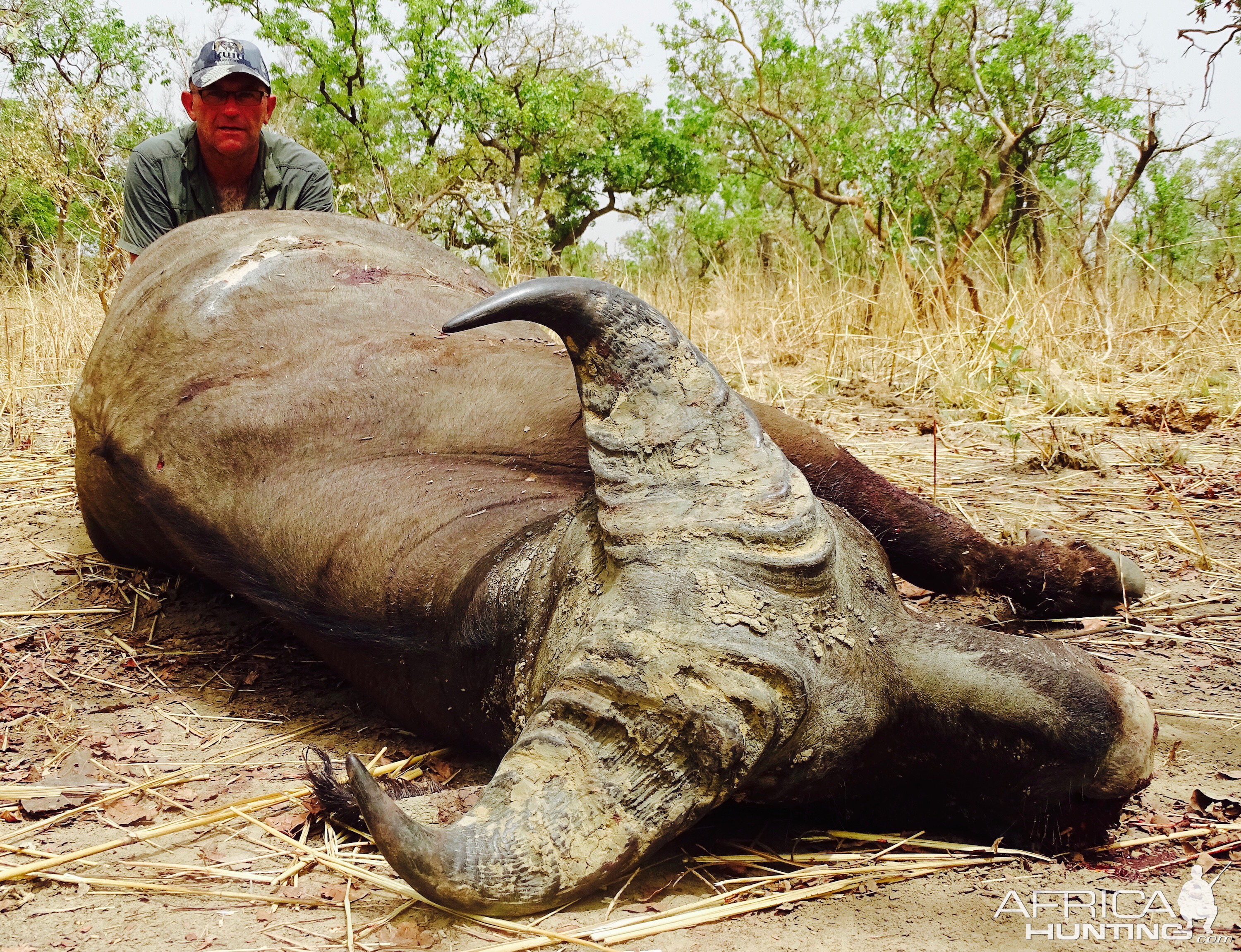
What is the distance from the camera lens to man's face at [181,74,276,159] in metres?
4.35

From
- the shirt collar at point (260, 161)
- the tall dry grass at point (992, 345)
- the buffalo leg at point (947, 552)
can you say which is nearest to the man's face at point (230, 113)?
the shirt collar at point (260, 161)

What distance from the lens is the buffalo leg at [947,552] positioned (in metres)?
2.57

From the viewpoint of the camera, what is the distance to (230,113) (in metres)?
4.36

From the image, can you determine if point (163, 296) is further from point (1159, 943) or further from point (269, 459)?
point (1159, 943)

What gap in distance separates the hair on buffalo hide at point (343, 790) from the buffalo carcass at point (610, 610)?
20 centimetres

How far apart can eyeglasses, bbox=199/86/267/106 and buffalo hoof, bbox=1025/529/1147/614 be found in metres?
3.79

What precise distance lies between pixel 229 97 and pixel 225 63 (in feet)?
0.55

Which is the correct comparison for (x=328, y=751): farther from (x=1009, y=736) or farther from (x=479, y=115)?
(x=479, y=115)

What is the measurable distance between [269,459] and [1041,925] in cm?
192

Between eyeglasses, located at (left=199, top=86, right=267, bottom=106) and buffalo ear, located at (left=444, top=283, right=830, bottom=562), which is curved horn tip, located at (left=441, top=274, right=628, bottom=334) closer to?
buffalo ear, located at (left=444, top=283, right=830, bottom=562)

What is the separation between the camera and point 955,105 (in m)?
17.9

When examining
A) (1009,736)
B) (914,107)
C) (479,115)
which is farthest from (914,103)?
(1009,736)

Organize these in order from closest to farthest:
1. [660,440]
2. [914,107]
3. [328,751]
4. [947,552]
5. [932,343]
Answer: [660,440] → [328,751] → [947,552] → [932,343] → [914,107]

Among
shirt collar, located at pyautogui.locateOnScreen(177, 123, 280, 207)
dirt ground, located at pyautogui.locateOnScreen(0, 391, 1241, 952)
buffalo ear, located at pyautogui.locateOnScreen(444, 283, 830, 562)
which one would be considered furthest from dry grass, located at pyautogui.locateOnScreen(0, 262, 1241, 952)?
shirt collar, located at pyautogui.locateOnScreen(177, 123, 280, 207)
